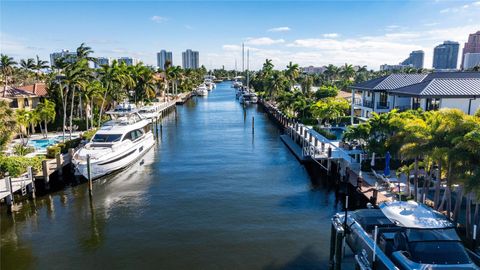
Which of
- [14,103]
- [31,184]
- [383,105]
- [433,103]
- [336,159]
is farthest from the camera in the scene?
[383,105]

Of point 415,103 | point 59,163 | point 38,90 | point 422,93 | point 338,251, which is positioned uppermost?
point 38,90

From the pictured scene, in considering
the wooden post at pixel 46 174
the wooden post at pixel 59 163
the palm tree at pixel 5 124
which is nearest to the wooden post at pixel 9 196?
the wooden post at pixel 46 174

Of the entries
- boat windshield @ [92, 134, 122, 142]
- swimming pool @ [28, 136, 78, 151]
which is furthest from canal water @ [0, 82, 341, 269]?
swimming pool @ [28, 136, 78, 151]

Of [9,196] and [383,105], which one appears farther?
[383,105]

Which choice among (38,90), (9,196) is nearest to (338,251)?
(9,196)

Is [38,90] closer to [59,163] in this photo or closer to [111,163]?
[59,163]

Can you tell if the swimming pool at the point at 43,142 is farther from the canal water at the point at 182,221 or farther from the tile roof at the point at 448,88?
the tile roof at the point at 448,88

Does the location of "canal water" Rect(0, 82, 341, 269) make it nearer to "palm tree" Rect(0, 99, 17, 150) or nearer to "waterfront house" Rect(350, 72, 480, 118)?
"palm tree" Rect(0, 99, 17, 150)

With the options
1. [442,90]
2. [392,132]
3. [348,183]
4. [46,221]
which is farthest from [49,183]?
[442,90]
